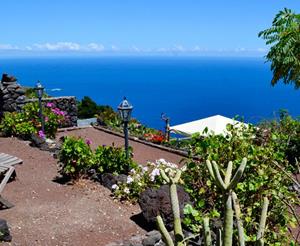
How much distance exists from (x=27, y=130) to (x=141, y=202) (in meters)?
7.85

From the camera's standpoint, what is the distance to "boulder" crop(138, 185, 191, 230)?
22.3 feet

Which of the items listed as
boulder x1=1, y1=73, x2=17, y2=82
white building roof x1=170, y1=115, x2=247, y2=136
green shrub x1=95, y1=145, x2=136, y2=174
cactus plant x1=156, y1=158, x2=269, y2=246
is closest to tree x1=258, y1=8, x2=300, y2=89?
white building roof x1=170, y1=115, x2=247, y2=136

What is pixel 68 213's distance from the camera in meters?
7.67

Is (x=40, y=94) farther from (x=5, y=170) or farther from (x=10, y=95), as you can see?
(x=5, y=170)

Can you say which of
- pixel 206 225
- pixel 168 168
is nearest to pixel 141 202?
pixel 168 168

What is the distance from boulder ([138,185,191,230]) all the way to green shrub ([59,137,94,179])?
247 cm

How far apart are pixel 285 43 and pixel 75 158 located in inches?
328

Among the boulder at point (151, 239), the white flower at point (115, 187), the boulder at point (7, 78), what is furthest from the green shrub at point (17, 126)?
the boulder at point (151, 239)

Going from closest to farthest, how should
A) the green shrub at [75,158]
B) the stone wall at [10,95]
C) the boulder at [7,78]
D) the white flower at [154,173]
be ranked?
1. the white flower at [154,173]
2. the green shrub at [75,158]
3. the stone wall at [10,95]
4. the boulder at [7,78]

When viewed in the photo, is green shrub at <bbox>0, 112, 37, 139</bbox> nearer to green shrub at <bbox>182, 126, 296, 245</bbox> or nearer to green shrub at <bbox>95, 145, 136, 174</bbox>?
green shrub at <bbox>95, 145, 136, 174</bbox>

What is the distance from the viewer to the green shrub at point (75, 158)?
30.2ft

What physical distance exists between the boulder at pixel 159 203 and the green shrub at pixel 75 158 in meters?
2.47

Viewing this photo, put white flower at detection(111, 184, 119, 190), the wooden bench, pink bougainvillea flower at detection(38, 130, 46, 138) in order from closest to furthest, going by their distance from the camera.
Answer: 1. the wooden bench
2. white flower at detection(111, 184, 119, 190)
3. pink bougainvillea flower at detection(38, 130, 46, 138)

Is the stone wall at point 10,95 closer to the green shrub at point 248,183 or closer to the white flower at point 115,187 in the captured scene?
the white flower at point 115,187
